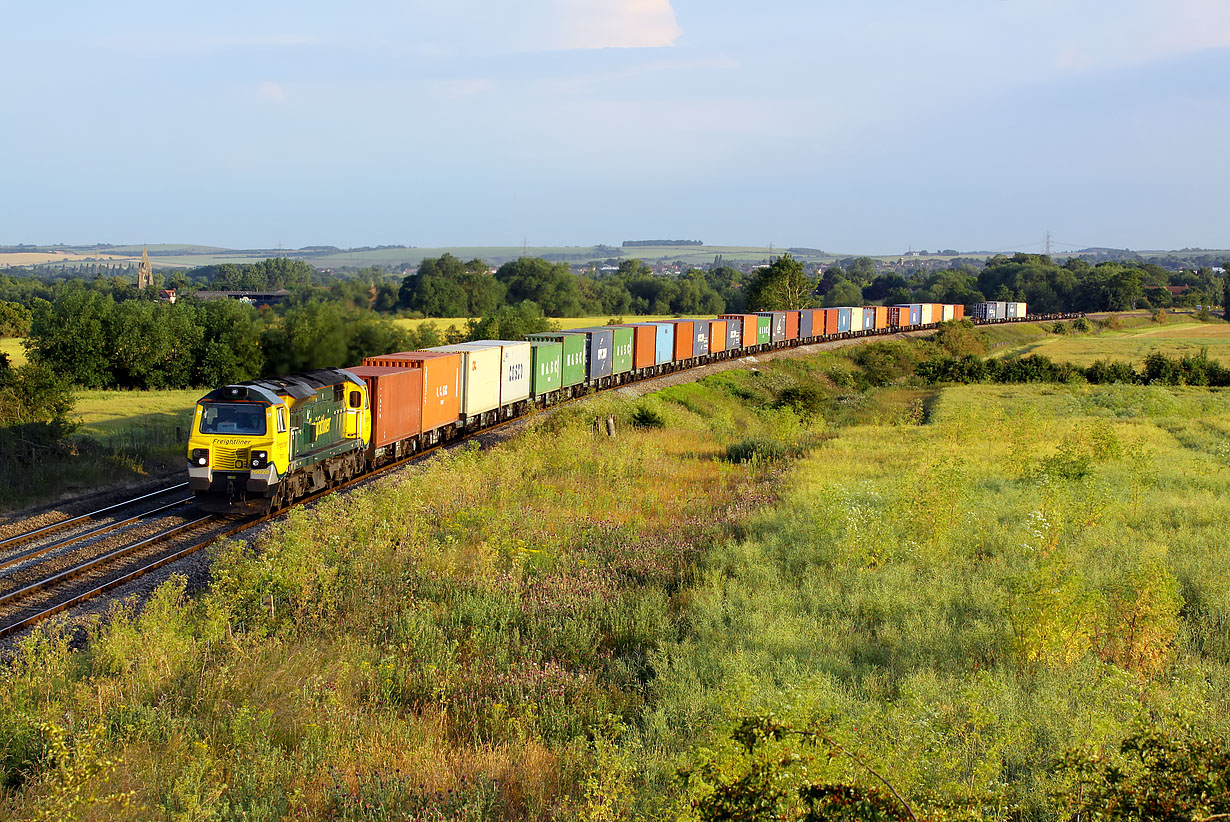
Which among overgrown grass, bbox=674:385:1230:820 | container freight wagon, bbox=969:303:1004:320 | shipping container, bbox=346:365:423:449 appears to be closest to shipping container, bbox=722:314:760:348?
shipping container, bbox=346:365:423:449

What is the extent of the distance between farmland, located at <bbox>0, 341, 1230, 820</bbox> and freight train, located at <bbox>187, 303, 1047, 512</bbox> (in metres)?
3.16

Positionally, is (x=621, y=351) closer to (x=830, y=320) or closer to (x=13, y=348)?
(x=830, y=320)

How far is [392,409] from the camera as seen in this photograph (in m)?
25.7

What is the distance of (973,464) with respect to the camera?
2470 centimetres

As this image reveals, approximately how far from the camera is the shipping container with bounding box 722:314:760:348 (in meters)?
66.7

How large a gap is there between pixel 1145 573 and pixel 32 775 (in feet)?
43.6

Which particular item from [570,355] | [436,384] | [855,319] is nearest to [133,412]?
[570,355]

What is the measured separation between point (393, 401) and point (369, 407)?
998mm

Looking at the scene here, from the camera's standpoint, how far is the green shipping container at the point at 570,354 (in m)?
40.0

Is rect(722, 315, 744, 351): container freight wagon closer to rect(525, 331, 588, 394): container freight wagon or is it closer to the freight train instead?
the freight train

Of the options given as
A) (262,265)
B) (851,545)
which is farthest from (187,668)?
(262,265)

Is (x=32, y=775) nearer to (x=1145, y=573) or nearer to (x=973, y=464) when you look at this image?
(x=1145, y=573)

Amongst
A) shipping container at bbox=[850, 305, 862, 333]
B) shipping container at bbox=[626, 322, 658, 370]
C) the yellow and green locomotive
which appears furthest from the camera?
shipping container at bbox=[850, 305, 862, 333]

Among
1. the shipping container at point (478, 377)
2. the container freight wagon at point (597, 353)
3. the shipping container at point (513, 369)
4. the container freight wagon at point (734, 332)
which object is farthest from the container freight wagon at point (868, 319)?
the shipping container at point (478, 377)
